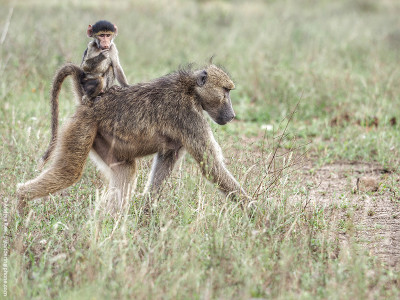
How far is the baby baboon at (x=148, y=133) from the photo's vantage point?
3899 millimetres

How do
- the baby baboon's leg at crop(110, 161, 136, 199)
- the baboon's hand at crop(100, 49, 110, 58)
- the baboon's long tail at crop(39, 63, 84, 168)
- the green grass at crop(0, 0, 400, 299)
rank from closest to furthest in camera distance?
the green grass at crop(0, 0, 400, 299) → the baboon's long tail at crop(39, 63, 84, 168) → the baboon's hand at crop(100, 49, 110, 58) → the baby baboon's leg at crop(110, 161, 136, 199)

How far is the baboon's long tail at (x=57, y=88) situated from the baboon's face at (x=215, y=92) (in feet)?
2.90

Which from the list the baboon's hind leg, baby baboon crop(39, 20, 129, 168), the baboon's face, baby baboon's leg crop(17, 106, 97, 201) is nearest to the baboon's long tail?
baby baboon crop(39, 20, 129, 168)

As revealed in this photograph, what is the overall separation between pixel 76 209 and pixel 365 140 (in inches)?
142

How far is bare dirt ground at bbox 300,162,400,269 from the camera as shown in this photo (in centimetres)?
385

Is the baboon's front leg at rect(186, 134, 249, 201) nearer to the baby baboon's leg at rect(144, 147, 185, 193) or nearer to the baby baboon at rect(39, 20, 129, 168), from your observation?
the baby baboon's leg at rect(144, 147, 185, 193)

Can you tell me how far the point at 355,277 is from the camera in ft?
9.89

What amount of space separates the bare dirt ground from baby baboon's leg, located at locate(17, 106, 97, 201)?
1.76 meters

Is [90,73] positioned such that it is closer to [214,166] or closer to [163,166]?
[163,166]

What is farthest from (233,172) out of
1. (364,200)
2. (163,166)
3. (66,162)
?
(66,162)

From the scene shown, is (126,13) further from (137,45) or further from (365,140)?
(365,140)

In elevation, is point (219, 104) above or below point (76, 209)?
above

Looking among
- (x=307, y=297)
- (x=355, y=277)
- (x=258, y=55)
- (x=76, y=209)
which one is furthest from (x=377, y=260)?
(x=258, y=55)

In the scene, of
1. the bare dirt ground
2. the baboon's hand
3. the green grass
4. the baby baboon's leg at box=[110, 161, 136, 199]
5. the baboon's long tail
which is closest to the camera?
the green grass
